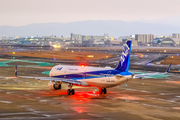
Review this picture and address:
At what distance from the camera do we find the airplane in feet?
126

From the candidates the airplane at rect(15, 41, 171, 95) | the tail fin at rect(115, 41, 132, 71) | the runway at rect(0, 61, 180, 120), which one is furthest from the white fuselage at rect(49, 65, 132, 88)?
the runway at rect(0, 61, 180, 120)

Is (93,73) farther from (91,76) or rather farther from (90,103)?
(90,103)

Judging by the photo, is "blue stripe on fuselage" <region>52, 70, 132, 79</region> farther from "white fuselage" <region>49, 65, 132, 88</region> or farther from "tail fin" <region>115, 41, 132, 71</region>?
"tail fin" <region>115, 41, 132, 71</region>

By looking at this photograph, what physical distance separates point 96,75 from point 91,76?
0.92 m

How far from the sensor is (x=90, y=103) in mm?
36125

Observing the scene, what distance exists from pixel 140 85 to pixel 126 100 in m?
15.7

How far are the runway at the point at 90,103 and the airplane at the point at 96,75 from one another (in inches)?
68.0

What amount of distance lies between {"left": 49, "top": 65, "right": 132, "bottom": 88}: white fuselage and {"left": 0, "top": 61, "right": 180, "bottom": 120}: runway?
6.32 feet

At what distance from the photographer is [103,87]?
40.2m

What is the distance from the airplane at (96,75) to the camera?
38.5 metres

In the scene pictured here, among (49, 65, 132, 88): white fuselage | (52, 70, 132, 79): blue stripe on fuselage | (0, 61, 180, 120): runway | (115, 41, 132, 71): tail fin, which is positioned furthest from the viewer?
(115, 41, 132, 71): tail fin

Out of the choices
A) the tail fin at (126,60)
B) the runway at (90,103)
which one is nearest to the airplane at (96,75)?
the tail fin at (126,60)

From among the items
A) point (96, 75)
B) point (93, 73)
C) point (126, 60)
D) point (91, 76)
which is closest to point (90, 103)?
point (96, 75)

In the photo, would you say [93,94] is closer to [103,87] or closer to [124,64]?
[103,87]
